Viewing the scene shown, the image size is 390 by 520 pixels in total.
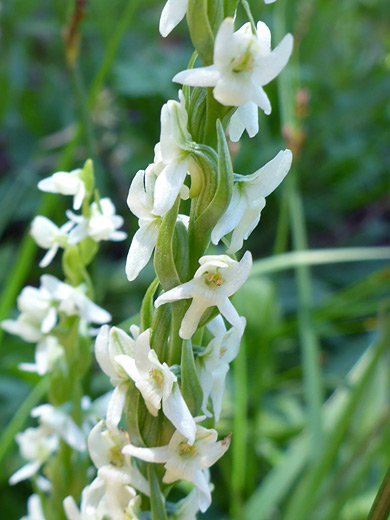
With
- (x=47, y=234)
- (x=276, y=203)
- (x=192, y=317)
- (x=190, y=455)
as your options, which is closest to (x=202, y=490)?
(x=190, y=455)

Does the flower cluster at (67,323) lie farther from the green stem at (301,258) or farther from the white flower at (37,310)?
the green stem at (301,258)

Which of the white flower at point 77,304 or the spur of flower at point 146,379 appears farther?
the white flower at point 77,304

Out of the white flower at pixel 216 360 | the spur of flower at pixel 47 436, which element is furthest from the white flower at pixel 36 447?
the white flower at pixel 216 360

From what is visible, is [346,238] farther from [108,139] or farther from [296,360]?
[108,139]

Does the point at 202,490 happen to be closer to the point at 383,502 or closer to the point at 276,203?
the point at 383,502

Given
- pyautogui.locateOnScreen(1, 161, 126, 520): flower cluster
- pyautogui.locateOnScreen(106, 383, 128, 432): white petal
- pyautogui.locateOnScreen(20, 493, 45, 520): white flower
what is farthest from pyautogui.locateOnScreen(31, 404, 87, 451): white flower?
pyautogui.locateOnScreen(106, 383, 128, 432): white petal

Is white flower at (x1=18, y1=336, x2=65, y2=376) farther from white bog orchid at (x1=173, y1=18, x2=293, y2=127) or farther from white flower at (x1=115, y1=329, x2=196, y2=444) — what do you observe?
white bog orchid at (x1=173, y1=18, x2=293, y2=127)
